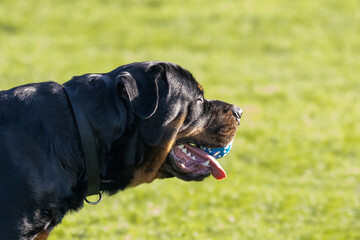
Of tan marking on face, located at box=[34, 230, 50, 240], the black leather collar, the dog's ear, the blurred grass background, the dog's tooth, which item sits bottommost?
the blurred grass background

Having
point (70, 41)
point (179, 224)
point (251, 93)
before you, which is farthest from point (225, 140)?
point (70, 41)

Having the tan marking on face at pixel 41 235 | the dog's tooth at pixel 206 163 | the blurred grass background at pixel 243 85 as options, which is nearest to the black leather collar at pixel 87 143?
the tan marking on face at pixel 41 235

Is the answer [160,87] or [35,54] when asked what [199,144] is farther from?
[35,54]

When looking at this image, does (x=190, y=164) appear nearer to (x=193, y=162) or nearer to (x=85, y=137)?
(x=193, y=162)

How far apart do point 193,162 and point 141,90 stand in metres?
1.00

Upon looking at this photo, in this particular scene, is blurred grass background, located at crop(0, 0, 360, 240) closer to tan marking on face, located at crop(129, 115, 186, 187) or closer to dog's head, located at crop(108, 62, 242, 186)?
dog's head, located at crop(108, 62, 242, 186)

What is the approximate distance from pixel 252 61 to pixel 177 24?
10.7ft

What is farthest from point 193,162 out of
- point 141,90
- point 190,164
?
point 141,90

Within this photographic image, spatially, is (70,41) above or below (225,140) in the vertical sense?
below

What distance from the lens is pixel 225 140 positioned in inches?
212

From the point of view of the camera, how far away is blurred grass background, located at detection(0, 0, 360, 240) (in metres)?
7.86

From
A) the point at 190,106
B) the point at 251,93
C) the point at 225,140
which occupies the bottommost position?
the point at 251,93

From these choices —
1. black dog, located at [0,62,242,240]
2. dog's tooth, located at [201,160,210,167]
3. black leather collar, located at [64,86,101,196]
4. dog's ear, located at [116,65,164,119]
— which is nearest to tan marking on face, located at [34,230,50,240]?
black dog, located at [0,62,242,240]

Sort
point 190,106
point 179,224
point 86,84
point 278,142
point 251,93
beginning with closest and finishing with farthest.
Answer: point 86,84 < point 190,106 < point 179,224 < point 278,142 < point 251,93
